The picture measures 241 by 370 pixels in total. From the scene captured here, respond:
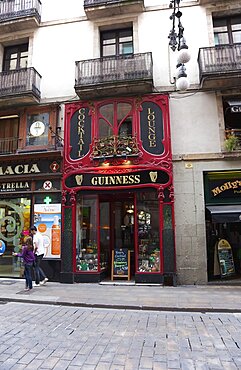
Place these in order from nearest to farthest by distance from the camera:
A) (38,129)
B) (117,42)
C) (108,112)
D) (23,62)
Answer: (108,112)
(38,129)
(117,42)
(23,62)

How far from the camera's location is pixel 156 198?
33.7 ft

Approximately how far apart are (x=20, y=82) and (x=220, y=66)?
780 cm

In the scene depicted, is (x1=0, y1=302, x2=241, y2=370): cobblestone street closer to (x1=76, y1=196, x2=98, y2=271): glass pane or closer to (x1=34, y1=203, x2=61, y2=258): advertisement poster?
(x1=76, y1=196, x2=98, y2=271): glass pane

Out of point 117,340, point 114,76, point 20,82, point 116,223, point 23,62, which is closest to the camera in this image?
point 117,340

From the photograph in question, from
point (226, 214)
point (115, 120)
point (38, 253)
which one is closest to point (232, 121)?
point (226, 214)

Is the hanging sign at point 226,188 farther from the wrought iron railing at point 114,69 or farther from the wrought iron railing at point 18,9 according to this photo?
the wrought iron railing at point 18,9

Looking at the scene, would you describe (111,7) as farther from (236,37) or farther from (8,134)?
(8,134)

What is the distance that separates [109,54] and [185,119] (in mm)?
4477

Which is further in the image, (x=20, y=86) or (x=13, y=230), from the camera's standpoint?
(x=20, y=86)

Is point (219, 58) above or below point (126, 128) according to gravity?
above

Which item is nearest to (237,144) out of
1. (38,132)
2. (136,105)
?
(136,105)

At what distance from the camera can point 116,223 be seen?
11414 millimetres

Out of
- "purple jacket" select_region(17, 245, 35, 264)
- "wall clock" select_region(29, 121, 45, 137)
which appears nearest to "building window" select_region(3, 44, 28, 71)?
"wall clock" select_region(29, 121, 45, 137)

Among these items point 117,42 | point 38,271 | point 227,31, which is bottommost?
point 38,271
